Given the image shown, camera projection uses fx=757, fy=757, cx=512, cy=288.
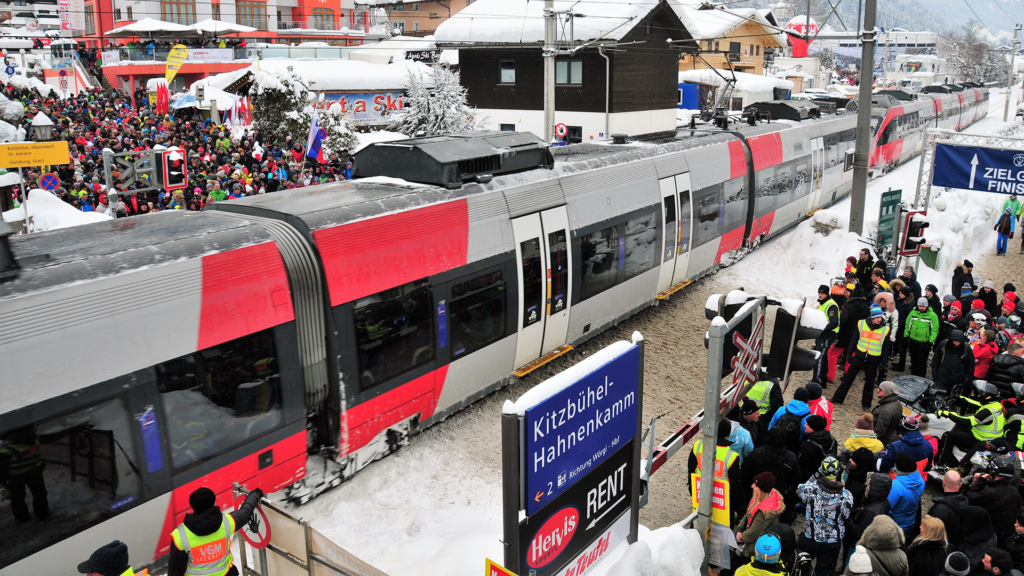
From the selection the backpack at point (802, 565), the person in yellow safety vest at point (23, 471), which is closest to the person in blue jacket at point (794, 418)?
the backpack at point (802, 565)

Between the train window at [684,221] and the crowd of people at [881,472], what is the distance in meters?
3.61

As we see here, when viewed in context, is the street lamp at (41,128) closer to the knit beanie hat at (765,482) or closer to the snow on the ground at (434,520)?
the snow on the ground at (434,520)

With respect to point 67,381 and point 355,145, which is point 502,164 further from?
point 355,145

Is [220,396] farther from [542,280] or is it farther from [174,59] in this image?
[174,59]

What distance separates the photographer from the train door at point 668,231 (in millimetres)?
12188

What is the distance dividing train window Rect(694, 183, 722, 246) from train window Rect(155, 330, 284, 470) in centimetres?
902

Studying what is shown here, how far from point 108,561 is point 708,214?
1151cm

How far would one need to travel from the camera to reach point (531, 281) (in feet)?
30.0

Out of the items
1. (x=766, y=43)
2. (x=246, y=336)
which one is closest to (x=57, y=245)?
(x=246, y=336)

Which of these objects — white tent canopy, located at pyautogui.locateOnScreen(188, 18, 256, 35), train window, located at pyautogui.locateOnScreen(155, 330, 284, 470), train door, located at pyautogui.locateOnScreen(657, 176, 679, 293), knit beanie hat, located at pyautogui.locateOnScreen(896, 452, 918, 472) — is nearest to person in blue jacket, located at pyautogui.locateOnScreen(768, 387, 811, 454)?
knit beanie hat, located at pyautogui.locateOnScreen(896, 452, 918, 472)

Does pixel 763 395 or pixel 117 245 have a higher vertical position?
pixel 117 245

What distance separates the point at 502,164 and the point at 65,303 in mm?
5420

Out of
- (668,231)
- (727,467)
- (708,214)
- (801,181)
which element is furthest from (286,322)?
(801,181)

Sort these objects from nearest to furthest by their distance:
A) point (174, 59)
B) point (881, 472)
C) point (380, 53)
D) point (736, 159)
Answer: point (881, 472) → point (736, 159) → point (174, 59) → point (380, 53)
